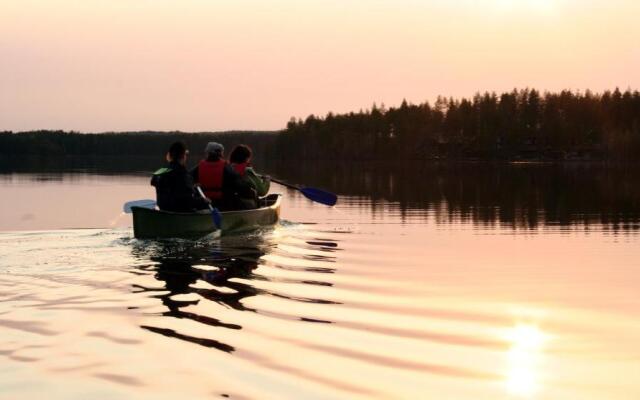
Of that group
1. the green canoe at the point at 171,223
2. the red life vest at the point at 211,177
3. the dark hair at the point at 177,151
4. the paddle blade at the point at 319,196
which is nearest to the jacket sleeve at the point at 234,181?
the red life vest at the point at 211,177

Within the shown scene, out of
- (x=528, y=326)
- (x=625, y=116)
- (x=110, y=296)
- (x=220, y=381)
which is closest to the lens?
(x=220, y=381)

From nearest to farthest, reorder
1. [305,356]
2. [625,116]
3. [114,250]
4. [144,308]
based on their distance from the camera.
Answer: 1. [305,356]
2. [144,308]
3. [114,250]
4. [625,116]

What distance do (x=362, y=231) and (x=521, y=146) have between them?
128408 mm

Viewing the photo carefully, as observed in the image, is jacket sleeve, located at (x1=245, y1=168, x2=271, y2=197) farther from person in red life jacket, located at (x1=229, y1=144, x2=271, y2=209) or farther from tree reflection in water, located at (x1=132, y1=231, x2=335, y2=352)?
tree reflection in water, located at (x1=132, y1=231, x2=335, y2=352)

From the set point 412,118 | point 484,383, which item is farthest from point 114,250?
point 412,118

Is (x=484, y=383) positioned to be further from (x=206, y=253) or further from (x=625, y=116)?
(x=625, y=116)

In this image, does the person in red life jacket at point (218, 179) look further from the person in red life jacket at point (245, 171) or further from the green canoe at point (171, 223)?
the green canoe at point (171, 223)

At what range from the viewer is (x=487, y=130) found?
14862 centimetres

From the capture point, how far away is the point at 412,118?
174m

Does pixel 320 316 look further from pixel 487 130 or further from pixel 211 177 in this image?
pixel 487 130

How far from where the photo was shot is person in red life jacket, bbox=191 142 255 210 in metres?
18.4

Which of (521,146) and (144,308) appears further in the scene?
(521,146)

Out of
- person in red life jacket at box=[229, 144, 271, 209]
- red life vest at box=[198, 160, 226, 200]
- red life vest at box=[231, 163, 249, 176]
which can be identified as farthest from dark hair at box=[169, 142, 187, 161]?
red life vest at box=[231, 163, 249, 176]

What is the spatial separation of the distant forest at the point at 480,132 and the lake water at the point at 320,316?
112 metres
